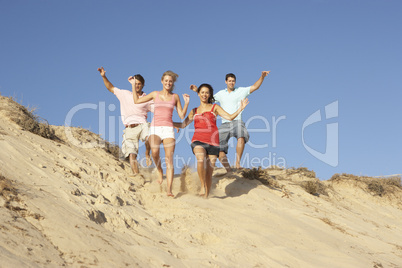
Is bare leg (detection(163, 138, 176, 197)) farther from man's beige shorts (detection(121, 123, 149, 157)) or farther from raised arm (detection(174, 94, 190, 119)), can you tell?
man's beige shorts (detection(121, 123, 149, 157))

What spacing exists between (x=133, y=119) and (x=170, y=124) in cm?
123

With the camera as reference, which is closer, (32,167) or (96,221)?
(96,221)

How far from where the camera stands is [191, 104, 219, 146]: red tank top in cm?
721

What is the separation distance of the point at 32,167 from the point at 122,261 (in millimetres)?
2589

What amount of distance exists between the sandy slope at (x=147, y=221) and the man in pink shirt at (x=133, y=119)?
0.47 m

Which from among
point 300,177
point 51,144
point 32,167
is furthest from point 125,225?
point 300,177

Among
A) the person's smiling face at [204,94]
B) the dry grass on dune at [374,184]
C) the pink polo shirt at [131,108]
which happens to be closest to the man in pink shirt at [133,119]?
the pink polo shirt at [131,108]

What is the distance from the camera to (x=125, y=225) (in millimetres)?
5000

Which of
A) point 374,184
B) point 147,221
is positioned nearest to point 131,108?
point 147,221

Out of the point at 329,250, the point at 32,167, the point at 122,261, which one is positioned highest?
the point at 32,167

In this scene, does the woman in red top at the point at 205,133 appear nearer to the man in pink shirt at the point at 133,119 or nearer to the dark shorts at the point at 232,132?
the man in pink shirt at the point at 133,119

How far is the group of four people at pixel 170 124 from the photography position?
23.4ft

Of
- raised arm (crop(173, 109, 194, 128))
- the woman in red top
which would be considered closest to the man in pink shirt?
raised arm (crop(173, 109, 194, 128))

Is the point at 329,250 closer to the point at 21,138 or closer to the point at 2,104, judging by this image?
the point at 21,138
